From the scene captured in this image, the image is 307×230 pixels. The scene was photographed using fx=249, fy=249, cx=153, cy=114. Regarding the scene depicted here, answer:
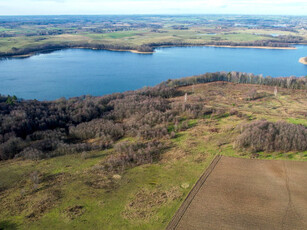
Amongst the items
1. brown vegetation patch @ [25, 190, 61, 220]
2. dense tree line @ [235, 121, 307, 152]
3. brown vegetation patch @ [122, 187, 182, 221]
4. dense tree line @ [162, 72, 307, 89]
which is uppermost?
dense tree line @ [162, 72, 307, 89]

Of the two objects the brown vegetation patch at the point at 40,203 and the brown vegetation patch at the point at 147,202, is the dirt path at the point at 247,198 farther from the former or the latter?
the brown vegetation patch at the point at 40,203

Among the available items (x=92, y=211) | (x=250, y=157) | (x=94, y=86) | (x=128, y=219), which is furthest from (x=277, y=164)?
(x=94, y=86)

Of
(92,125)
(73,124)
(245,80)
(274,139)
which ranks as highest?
(245,80)

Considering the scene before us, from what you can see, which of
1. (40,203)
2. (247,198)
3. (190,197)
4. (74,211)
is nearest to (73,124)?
(40,203)

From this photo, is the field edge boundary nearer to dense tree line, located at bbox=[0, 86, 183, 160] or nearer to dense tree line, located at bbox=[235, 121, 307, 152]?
dense tree line, located at bbox=[235, 121, 307, 152]

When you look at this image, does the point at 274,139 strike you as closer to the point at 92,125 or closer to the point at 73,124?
the point at 92,125

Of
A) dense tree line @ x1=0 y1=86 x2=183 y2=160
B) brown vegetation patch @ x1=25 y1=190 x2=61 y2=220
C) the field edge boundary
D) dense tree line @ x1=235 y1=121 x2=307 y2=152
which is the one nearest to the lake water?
dense tree line @ x1=0 y1=86 x2=183 y2=160
